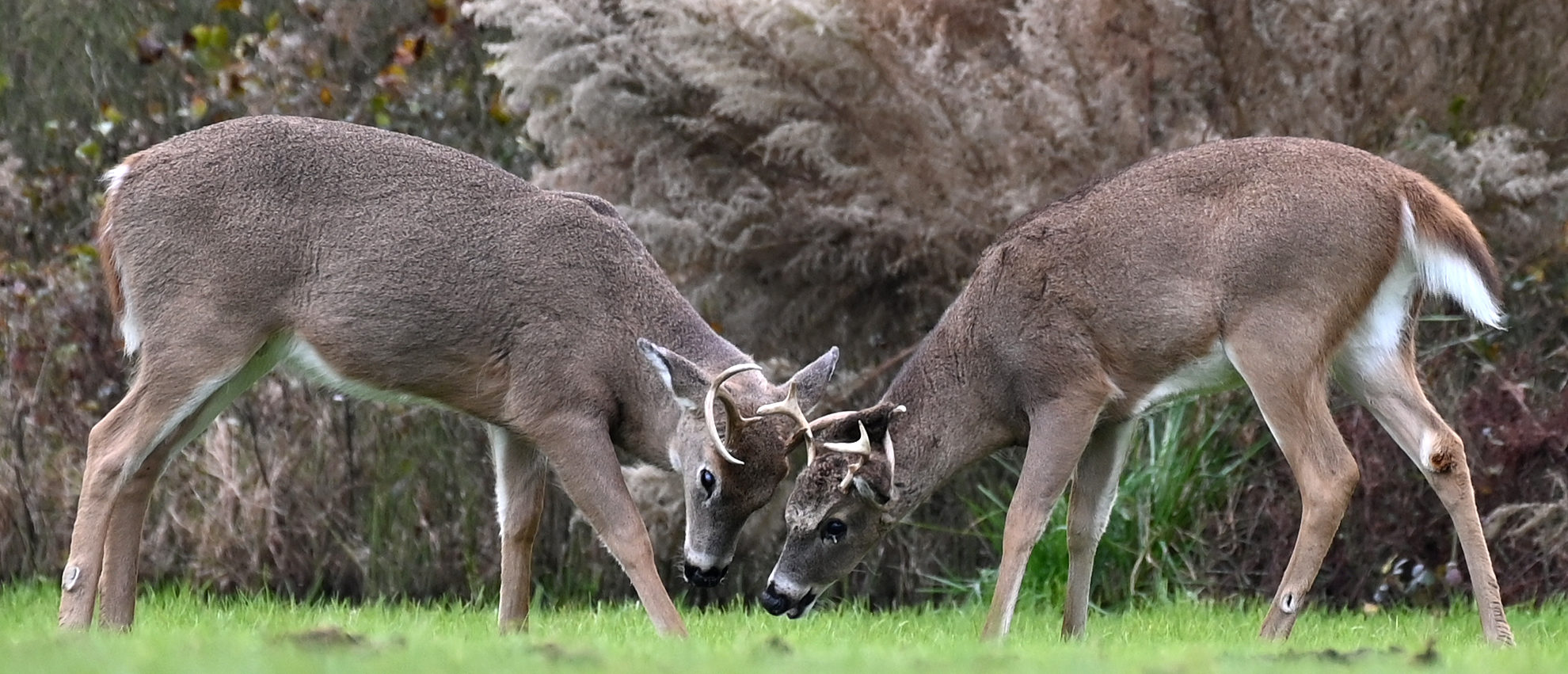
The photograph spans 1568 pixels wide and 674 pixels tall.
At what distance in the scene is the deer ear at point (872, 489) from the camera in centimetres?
799

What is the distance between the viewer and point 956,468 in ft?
26.9

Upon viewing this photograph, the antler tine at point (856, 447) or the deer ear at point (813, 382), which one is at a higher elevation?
the deer ear at point (813, 382)

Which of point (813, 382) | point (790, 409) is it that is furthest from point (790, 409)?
point (813, 382)

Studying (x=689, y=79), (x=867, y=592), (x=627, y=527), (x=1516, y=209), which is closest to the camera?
(x=627, y=527)

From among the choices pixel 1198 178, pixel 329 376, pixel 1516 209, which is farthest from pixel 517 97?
pixel 1516 209

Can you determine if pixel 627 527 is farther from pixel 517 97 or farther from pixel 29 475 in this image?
pixel 29 475

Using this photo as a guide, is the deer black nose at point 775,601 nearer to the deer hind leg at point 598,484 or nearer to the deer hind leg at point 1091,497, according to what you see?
the deer hind leg at point 598,484

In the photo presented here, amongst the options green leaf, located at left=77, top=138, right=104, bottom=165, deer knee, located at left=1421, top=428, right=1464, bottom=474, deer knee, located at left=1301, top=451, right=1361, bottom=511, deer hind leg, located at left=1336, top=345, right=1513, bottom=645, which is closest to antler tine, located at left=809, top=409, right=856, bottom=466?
deer knee, located at left=1301, top=451, right=1361, bottom=511

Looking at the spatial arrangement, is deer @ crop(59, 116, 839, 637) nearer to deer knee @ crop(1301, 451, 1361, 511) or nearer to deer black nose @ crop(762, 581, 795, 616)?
deer black nose @ crop(762, 581, 795, 616)

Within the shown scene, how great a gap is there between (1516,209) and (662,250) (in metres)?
4.12

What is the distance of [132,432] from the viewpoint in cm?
709

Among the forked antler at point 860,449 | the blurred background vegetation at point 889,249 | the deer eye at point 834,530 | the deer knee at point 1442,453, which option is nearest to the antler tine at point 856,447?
the forked antler at point 860,449

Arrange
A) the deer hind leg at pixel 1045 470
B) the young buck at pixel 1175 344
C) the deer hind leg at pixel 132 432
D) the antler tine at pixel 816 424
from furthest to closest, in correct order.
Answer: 1. the deer hind leg at pixel 1045 470
2. the antler tine at pixel 816 424
3. the young buck at pixel 1175 344
4. the deer hind leg at pixel 132 432

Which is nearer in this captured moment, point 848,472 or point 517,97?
point 848,472
